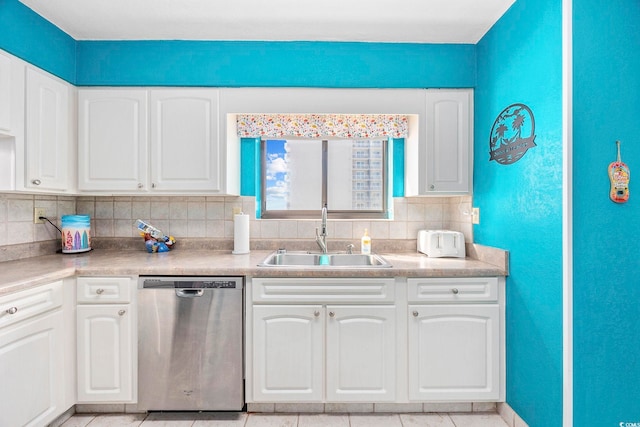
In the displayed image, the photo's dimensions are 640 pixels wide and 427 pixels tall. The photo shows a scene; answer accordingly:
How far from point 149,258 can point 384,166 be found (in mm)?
1856

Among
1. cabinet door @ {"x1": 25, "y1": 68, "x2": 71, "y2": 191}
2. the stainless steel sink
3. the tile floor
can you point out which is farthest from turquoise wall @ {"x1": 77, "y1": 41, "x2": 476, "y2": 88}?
the tile floor

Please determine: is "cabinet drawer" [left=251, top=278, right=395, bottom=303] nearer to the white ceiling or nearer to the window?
the window

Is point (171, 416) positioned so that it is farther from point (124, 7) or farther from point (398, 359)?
point (124, 7)

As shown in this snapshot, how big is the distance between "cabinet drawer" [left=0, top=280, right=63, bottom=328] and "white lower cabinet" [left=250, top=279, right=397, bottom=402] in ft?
3.36

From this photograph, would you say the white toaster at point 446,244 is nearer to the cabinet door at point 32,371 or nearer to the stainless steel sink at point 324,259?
the stainless steel sink at point 324,259

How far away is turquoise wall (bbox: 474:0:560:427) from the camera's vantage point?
1.52 meters

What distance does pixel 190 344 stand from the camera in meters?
1.88

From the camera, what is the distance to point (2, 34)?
5.77 feet

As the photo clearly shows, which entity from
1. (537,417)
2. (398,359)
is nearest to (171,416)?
(398,359)

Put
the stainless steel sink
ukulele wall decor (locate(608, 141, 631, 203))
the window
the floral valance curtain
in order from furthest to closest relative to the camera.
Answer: the window, the floral valance curtain, the stainless steel sink, ukulele wall decor (locate(608, 141, 631, 203))

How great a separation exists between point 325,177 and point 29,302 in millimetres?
1966

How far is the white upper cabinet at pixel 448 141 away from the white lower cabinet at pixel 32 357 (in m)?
2.24

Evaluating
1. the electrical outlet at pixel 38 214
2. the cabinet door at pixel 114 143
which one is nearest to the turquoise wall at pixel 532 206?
the cabinet door at pixel 114 143

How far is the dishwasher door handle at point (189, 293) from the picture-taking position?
187cm
